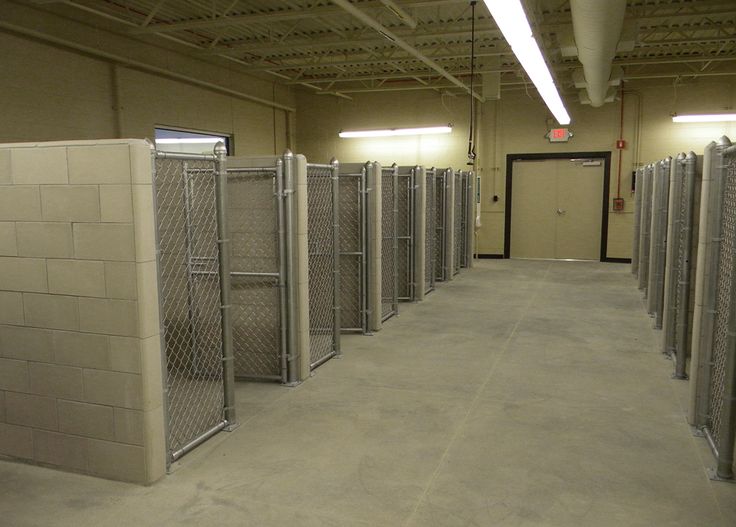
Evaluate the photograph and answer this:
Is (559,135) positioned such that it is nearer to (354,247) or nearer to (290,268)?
(354,247)

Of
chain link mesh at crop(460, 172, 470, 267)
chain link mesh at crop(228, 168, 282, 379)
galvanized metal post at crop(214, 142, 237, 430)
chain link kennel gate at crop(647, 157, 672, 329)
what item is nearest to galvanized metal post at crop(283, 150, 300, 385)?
chain link mesh at crop(228, 168, 282, 379)

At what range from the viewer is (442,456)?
3.60 m

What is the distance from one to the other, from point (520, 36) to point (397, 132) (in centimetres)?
858

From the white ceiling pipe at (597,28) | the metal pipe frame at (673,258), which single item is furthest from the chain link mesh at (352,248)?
the metal pipe frame at (673,258)

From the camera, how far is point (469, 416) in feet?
13.9

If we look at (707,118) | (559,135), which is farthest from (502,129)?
(707,118)

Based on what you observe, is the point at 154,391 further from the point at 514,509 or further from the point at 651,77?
the point at 651,77

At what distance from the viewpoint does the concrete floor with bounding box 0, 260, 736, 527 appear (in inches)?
117

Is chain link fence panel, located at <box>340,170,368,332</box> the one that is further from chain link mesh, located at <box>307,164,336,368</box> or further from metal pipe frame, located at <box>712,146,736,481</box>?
metal pipe frame, located at <box>712,146,736,481</box>

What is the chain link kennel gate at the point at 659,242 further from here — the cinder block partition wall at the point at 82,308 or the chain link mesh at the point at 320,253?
the cinder block partition wall at the point at 82,308

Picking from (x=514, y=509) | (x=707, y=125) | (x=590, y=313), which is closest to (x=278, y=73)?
(x=590, y=313)

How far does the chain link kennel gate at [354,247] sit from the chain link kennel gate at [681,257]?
2.97 meters

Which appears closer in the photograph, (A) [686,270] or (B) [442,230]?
(A) [686,270]

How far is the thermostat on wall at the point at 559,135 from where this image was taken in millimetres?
13016
